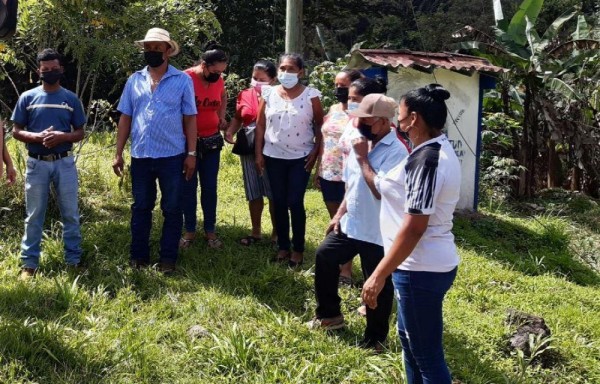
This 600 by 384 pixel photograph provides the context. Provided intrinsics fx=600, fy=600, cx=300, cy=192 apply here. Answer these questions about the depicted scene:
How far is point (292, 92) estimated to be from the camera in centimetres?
468

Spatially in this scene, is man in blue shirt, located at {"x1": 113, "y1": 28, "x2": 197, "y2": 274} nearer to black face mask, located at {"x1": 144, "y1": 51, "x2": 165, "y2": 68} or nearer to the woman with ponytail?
black face mask, located at {"x1": 144, "y1": 51, "x2": 165, "y2": 68}

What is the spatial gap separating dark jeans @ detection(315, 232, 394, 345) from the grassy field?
181mm

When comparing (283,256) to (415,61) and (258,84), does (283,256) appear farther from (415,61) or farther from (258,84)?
(415,61)

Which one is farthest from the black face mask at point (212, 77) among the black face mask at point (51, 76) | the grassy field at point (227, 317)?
the grassy field at point (227, 317)

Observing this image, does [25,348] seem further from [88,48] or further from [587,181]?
[587,181]

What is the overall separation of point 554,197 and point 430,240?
834 cm

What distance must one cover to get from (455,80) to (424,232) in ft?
17.2

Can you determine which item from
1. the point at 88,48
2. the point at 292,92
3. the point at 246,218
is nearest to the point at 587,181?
the point at 246,218

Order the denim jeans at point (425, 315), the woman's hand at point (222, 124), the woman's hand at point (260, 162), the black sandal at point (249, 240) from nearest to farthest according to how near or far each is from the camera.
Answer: the denim jeans at point (425, 315), the woman's hand at point (260, 162), the woman's hand at point (222, 124), the black sandal at point (249, 240)

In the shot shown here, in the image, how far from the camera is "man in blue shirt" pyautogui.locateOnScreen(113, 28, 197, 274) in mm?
4422

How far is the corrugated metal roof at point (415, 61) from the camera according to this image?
6.43m

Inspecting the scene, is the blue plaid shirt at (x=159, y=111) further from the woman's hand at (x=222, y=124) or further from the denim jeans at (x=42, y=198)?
the woman's hand at (x=222, y=124)

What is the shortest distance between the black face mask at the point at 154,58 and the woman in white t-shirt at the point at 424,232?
7.79 ft

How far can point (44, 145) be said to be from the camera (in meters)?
4.30
